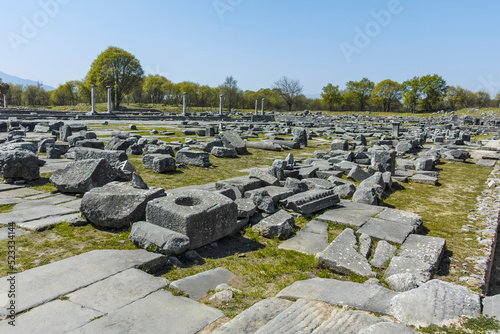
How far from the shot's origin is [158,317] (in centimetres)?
287

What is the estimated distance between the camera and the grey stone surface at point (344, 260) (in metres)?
4.01

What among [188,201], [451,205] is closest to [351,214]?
[451,205]

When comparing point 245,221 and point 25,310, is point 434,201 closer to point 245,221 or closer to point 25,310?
point 245,221

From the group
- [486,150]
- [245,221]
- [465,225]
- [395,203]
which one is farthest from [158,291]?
[486,150]

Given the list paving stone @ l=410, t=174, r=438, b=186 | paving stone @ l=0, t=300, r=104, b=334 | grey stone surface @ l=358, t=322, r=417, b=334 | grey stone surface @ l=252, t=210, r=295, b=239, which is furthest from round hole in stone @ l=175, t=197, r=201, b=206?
paving stone @ l=410, t=174, r=438, b=186

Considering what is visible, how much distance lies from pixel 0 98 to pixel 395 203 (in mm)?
60343

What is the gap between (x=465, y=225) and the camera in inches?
232

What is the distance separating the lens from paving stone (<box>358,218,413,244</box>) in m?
4.94

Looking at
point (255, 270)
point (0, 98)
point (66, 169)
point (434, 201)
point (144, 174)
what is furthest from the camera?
point (0, 98)

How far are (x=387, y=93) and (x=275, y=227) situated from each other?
74.4m

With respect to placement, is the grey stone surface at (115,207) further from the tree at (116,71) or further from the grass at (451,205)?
the tree at (116,71)

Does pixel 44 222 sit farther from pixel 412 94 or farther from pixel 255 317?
pixel 412 94

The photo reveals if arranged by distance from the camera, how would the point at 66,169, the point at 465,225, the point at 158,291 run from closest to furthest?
the point at 158,291 < the point at 465,225 < the point at 66,169

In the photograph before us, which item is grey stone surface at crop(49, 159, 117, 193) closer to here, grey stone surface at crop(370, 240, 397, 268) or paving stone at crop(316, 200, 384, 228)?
paving stone at crop(316, 200, 384, 228)
